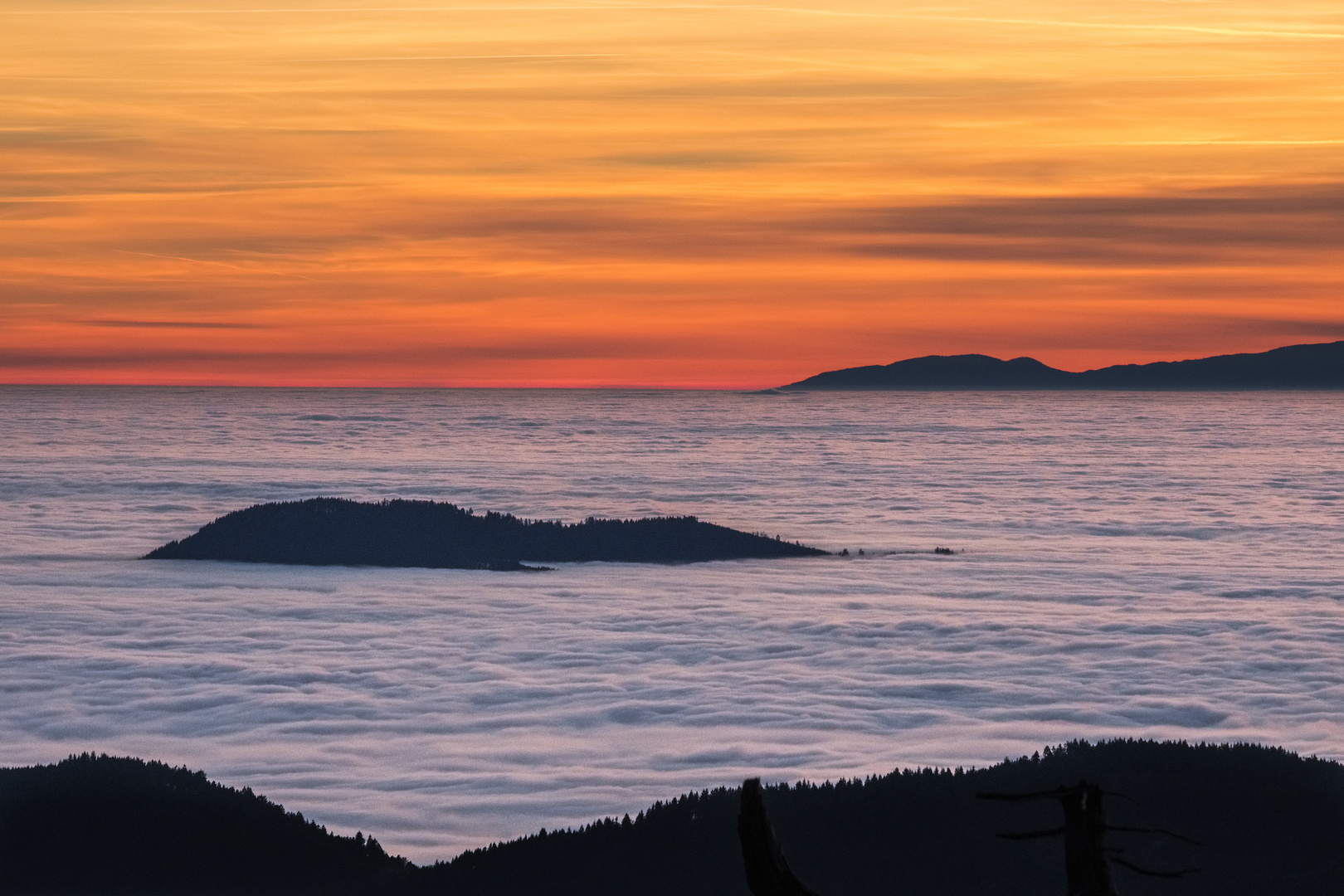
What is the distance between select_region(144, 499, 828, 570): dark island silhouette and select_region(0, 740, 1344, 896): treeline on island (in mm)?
17566

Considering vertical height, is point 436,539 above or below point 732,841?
above

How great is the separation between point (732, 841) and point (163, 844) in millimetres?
4038

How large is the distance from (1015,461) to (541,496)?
97.4 feet

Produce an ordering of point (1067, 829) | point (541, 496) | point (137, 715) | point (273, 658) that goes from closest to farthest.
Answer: point (1067, 829) < point (137, 715) < point (273, 658) < point (541, 496)

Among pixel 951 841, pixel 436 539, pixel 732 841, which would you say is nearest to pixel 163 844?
pixel 732 841

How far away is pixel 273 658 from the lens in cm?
1850

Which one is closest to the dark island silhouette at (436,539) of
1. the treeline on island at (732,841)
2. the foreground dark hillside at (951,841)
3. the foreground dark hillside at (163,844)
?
the foreground dark hillside at (163,844)

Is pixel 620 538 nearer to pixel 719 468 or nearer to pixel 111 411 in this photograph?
pixel 719 468

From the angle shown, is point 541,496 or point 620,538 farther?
point 541,496

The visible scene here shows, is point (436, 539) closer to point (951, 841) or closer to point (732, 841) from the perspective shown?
point (732, 841)

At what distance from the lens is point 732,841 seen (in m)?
9.68

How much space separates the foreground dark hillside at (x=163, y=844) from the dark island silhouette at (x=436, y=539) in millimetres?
17188

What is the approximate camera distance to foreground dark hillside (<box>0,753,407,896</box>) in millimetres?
9641

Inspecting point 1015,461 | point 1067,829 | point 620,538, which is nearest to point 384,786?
point 1067,829
